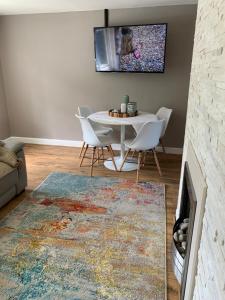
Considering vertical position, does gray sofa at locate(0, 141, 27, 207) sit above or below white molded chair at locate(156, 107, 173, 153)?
below

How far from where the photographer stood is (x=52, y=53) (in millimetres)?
4129

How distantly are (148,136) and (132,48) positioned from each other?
1.52 meters

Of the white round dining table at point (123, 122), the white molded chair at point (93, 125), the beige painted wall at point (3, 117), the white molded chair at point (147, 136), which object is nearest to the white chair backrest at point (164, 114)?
the white round dining table at point (123, 122)

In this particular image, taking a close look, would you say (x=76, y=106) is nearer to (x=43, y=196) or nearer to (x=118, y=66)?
(x=118, y=66)

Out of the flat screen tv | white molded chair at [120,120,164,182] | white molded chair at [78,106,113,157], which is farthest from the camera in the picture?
white molded chair at [78,106,113,157]

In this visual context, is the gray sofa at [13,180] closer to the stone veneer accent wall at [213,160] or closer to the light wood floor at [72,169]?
the light wood floor at [72,169]

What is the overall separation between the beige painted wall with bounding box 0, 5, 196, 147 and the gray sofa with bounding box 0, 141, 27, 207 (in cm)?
177

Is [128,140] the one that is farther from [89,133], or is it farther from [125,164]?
[89,133]

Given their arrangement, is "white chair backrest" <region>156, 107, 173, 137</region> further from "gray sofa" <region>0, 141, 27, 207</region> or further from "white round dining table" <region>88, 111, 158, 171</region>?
"gray sofa" <region>0, 141, 27, 207</region>

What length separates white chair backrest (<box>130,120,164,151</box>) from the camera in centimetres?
293

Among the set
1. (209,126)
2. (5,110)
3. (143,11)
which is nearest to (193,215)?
(209,126)

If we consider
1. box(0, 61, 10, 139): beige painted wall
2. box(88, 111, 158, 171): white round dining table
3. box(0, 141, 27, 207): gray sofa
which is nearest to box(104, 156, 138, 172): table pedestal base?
box(88, 111, 158, 171): white round dining table

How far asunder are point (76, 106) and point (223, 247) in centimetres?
385

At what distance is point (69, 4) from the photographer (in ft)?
11.3
